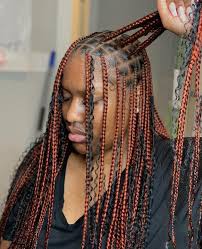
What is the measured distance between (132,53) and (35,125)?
2.16ft

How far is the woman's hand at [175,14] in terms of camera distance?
0.68 m

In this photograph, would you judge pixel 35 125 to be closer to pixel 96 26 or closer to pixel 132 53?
pixel 96 26

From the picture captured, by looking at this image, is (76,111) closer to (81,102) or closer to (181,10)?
(81,102)

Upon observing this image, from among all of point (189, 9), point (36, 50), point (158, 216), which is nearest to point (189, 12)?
point (189, 9)

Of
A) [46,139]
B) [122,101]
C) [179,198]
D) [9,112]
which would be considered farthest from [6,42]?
[179,198]

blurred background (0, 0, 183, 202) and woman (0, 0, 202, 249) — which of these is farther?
blurred background (0, 0, 183, 202)

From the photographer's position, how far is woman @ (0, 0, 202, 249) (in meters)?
0.83

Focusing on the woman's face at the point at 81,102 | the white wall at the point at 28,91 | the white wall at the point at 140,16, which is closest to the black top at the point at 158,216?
the woman's face at the point at 81,102

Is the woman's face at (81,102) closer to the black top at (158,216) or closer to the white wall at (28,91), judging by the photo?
the black top at (158,216)

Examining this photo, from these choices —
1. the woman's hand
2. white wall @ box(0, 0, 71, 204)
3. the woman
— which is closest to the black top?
the woman

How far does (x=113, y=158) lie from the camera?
0.84 meters

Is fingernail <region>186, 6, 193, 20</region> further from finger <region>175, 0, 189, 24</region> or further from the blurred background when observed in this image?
the blurred background

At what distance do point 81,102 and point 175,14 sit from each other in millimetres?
253

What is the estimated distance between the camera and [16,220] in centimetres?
99
